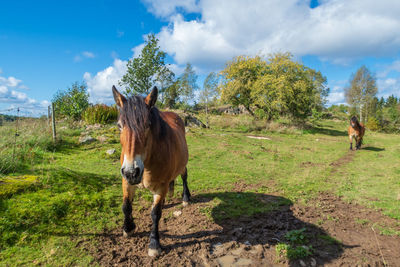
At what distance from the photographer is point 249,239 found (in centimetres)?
369

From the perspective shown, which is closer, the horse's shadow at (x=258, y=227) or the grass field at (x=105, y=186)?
the grass field at (x=105, y=186)

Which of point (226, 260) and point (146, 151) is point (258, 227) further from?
point (146, 151)

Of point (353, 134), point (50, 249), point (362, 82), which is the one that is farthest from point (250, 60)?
point (362, 82)

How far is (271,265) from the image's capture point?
305cm

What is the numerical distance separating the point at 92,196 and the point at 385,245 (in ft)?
18.9

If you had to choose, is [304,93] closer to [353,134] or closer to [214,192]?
[353,134]

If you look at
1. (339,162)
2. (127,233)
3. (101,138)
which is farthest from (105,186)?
(339,162)

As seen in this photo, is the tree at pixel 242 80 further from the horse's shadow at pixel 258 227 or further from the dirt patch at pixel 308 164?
the horse's shadow at pixel 258 227

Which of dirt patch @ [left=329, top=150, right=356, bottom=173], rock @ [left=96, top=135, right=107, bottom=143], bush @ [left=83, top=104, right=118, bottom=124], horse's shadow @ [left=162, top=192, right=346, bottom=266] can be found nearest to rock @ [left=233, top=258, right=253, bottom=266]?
horse's shadow @ [left=162, top=192, right=346, bottom=266]

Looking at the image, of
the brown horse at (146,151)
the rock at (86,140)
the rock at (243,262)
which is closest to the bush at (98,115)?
the rock at (86,140)

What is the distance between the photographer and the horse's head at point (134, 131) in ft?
7.95

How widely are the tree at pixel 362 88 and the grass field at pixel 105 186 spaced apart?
38337 mm

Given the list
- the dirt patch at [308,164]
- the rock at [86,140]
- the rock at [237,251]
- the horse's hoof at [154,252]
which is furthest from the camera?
the rock at [86,140]

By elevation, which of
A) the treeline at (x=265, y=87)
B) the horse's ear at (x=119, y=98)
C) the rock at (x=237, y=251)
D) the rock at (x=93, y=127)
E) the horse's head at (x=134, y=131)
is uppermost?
the treeline at (x=265, y=87)
